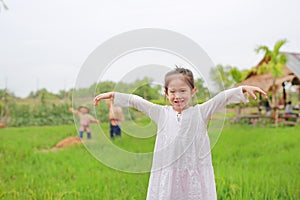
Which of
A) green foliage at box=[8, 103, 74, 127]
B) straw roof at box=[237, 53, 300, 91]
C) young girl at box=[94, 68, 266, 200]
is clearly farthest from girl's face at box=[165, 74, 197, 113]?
straw roof at box=[237, 53, 300, 91]

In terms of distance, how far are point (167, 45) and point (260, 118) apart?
6.47m

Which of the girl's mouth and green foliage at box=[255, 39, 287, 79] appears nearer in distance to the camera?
the girl's mouth

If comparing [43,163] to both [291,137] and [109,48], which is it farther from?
[291,137]

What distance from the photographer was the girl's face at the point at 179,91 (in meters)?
1.26

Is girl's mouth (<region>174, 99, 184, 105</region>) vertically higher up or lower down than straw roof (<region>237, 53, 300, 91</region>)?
lower down

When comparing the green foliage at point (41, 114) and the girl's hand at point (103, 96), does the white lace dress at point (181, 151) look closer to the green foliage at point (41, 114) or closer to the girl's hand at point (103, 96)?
the girl's hand at point (103, 96)

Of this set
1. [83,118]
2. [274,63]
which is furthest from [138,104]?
[274,63]

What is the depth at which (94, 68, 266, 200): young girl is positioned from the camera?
1297 millimetres

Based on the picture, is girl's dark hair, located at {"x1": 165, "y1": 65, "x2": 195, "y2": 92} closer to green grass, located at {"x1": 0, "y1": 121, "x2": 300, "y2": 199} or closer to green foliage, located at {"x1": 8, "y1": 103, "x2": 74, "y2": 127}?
green grass, located at {"x1": 0, "y1": 121, "x2": 300, "y2": 199}

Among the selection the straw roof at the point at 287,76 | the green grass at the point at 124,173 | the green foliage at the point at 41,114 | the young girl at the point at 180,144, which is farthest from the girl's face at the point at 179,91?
the straw roof at the point at 287,76

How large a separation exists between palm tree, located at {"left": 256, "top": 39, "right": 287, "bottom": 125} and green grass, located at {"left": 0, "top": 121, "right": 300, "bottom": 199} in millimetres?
2240

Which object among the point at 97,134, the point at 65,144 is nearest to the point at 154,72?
the point at 97,134

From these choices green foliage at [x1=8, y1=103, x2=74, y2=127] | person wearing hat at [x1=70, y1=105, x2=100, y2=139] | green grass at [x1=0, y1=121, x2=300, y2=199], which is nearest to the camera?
person wearing hat at [x1=70, y1=105, x2=100, y2=139]

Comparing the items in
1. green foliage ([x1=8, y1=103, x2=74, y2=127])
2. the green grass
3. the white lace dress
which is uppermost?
green foliage ([x1=8, y1=103, x2=74, y2=127])
